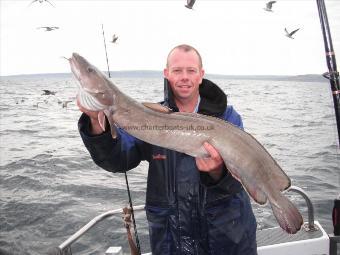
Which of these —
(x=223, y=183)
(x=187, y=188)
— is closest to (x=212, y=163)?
(x=223, y=183)

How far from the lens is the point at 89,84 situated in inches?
115

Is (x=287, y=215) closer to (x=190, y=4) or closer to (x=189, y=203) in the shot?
(x=189, y=203)

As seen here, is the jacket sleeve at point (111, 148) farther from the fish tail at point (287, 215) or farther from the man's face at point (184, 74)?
the fish tail at point (287, 215)

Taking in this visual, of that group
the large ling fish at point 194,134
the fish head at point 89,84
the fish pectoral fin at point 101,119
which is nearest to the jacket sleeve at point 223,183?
the large ling fish at point 194,134

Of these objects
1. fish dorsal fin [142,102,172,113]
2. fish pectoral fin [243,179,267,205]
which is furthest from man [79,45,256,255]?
fish dorsal fin [142,102,172,113]

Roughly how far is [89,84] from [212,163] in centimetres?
127

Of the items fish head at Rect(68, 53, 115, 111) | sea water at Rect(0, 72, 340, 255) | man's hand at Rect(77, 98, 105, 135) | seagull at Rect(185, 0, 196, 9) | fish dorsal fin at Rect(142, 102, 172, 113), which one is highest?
seagull at Rect(185, 0, 196, 9)

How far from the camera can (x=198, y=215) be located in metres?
3.34

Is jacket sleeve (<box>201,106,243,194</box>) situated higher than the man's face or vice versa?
the man's face

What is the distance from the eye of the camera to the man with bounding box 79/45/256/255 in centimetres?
322

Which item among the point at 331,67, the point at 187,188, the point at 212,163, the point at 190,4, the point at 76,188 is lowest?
the point at 76,188

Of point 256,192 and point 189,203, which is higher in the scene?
point 256,192

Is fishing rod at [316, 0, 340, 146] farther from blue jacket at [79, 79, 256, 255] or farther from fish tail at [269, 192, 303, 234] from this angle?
fish tail at [269, 192, 303, 234]

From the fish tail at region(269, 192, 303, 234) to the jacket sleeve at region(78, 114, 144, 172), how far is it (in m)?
1.42
